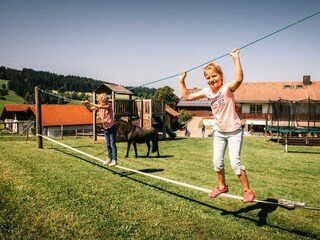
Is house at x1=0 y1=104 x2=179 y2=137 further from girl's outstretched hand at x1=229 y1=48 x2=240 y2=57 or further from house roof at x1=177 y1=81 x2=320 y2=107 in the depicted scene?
girl's outstretched hand at x1=229 y1=48 x2=240 y2=57

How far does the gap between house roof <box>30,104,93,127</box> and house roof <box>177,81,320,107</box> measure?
118ft

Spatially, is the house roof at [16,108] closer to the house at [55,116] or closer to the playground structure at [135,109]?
the house at [55,116]

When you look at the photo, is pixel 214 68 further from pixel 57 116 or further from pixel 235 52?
pixel 57 116

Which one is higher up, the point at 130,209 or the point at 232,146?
the point at 232,146

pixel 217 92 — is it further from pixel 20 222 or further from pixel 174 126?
pixel 174 126

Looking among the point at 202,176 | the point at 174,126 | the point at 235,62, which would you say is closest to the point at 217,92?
the point at 235,62

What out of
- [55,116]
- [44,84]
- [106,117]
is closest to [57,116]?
[55,116]

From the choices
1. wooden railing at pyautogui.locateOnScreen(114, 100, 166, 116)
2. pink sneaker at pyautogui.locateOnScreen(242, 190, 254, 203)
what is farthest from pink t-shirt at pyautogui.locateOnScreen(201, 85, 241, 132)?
wooden railing at pyautogui.locateOnScreen(114, 100, 166, 116)

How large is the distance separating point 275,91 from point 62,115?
153 ft

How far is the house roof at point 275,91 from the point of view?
48156 mm

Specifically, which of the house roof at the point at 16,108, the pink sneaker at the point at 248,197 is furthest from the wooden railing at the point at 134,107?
the house roof at the point at 16,108

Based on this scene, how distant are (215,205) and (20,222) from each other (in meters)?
4.04

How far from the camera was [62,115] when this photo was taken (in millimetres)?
58250

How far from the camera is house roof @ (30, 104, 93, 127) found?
2152 inches
